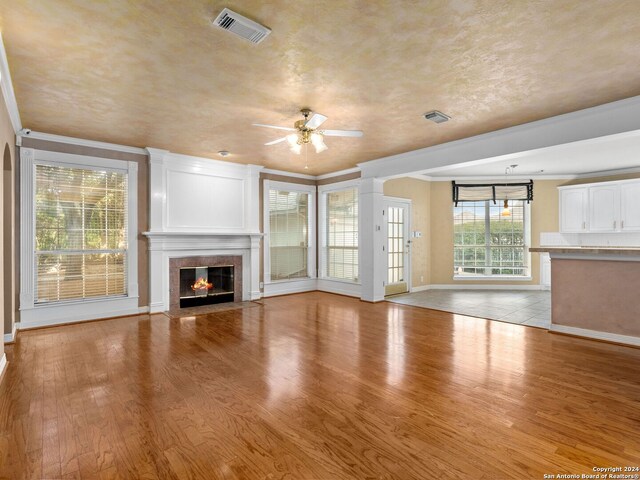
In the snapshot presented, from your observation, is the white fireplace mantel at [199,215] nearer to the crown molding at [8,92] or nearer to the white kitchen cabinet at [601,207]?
the crown molding at [8,92]

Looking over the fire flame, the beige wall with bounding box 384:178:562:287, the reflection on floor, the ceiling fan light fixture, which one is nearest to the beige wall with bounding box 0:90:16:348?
the fire flame

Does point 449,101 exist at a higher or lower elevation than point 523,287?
higher

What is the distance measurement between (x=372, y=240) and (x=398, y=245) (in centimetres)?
121

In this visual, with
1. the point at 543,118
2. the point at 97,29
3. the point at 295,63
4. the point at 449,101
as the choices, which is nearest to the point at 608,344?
the point at 543,118

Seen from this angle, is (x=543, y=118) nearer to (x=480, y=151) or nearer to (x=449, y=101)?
(x=480, y=151)

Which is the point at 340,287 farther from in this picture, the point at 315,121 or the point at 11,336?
the point at 11,336

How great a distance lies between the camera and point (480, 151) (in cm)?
489

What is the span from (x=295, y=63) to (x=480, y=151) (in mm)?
3228

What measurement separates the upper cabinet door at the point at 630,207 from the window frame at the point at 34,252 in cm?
938

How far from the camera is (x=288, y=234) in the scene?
25.3 ft

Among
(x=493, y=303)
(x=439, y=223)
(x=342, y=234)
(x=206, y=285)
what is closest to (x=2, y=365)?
(x=206, y=285)

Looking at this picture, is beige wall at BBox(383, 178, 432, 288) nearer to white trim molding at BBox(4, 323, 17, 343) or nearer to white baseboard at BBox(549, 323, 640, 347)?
white baseboard at BBox(549, 323, 640, 347)

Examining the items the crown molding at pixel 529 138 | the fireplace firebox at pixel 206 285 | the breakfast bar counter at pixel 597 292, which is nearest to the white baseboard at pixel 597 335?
the breakfast bar counter at pixel 597 292

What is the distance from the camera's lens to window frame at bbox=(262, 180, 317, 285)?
7.26m
